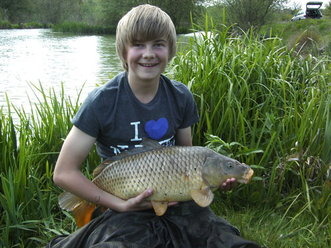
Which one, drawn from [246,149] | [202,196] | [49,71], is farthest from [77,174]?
[49,71]

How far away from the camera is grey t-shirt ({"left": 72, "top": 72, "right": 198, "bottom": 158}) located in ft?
6.28

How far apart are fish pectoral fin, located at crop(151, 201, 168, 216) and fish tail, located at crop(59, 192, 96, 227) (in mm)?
339

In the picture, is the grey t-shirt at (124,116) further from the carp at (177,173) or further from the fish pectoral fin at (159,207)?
the fish pectoral fin at (159,207)

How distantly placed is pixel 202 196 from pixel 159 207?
180mm

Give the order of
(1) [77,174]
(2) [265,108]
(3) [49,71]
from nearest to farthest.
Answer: (1) [77,174] < (2) [265,108] < (3) [49,71]

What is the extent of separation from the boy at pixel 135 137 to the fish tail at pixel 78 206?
3.5 inches

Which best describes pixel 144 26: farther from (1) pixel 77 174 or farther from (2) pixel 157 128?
(1) pixel 77 174

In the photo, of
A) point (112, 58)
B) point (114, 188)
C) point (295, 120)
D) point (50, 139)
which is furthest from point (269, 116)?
point (112, 58)

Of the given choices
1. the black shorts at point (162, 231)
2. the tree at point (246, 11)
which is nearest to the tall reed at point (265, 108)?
the black shorts at point (162, 231)

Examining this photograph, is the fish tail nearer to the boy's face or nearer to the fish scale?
the fish scale

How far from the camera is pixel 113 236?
5.80 feet

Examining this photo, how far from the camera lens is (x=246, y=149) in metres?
2.48

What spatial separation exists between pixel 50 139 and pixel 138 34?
133 cm

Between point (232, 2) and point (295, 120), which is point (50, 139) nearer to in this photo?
point (295, 120)
